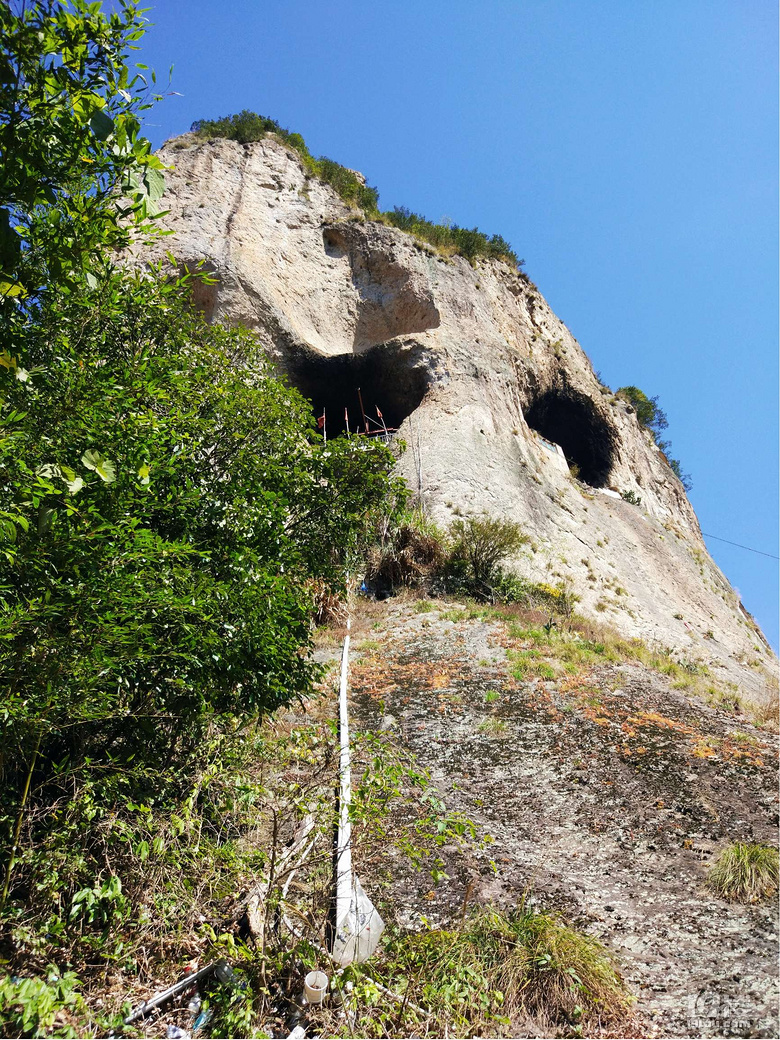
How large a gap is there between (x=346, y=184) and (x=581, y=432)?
12.9 metres

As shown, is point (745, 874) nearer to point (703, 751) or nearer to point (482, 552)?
point (703, 751)

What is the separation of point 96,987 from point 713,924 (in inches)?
172

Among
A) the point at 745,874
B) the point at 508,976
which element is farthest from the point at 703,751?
the point at 508,976

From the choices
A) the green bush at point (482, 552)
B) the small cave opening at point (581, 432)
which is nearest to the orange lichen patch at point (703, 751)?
the green bush at point (482, 552)

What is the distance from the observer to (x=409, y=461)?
1934cm

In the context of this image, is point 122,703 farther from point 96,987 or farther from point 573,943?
point 573,943

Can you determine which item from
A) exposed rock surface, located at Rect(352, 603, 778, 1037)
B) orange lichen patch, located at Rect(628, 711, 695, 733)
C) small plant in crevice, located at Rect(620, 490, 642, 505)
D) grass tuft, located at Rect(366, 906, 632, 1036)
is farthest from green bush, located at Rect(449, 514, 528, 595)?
small plant in crevice, located at Rect(620, 490, 642, 505)

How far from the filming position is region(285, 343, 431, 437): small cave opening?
21250 mm

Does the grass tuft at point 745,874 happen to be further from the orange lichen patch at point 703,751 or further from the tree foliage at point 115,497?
the tree foliage at point 115,497

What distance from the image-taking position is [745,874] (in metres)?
5.69

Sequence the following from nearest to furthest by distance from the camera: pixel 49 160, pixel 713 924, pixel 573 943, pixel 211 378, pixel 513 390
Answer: pixel 49 160 < pixel 573 943 < pixel 713 924 < pixel 211 378 < pixel 513 390

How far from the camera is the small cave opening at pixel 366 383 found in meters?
21.2

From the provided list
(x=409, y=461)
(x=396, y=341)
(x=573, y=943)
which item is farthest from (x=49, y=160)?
(x=396, y=341)

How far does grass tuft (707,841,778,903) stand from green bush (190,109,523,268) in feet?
73.5
